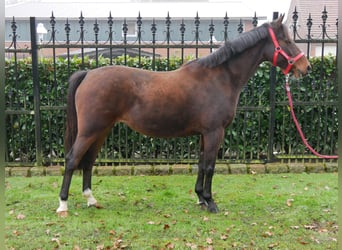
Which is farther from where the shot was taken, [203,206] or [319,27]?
[319,27]

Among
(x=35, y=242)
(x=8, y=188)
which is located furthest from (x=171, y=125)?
(x=8, y=188)

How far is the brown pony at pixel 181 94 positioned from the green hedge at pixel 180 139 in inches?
71.1

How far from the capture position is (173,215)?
4.64 meters

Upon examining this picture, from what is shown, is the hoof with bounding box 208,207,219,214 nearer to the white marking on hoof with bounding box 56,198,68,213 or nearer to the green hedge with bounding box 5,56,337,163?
the white marking on hoof with bounding box 56,198,68,213

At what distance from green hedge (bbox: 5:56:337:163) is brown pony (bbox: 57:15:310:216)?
181cm

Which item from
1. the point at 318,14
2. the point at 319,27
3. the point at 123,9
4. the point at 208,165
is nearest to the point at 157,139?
the point at 208,165

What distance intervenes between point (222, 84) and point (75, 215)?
7.87 feet

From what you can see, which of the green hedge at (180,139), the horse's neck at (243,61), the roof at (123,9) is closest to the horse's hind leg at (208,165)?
the horse's neck at (243,61)

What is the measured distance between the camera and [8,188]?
224 inches

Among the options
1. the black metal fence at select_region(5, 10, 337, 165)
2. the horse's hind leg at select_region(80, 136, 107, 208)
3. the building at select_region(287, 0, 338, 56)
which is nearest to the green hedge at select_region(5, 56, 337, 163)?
the black metal fence at select_region(5, 10, 337, 165)

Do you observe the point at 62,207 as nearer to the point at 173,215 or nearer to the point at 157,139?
the point at 173,215

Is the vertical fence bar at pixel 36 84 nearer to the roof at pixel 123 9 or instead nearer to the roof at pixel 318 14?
the roof at pixel 318 14

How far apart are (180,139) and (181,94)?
85.3 inches

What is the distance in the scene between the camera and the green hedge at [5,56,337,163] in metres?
6.45
